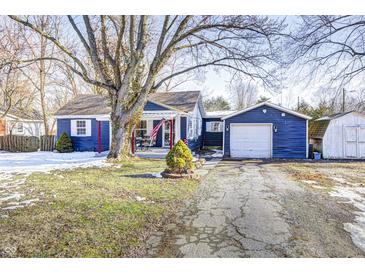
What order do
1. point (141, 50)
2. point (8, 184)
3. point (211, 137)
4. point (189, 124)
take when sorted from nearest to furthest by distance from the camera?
point (8, 184) < point (141, 50) < point (189, 124) < point (211, 137)

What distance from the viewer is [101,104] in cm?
1825

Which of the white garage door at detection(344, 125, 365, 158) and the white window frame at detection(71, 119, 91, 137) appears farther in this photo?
the white window frame at detection(71, 119, 91, 137)

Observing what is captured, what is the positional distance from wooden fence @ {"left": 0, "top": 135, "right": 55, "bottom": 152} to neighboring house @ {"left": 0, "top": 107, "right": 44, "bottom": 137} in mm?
6294

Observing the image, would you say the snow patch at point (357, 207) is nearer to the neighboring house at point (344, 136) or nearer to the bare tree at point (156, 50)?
the bare tree at point (156, 50)

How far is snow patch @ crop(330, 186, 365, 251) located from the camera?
3.49 m

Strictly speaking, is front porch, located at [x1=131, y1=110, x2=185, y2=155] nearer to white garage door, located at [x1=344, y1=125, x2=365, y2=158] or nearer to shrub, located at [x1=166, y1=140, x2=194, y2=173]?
shrub, located at [x1=166, y1=140, x2=194, y2=173]

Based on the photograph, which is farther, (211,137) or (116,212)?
(211,137)

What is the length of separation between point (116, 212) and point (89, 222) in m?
0.55

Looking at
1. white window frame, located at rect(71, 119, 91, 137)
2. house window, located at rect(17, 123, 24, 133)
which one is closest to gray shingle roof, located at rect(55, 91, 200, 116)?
white window frame, located at rect(71, 119, 91, 137)

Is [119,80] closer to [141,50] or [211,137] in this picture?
[141,50]

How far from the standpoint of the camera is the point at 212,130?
21906 mm

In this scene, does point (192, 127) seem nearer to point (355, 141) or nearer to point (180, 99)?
point (180, 99)

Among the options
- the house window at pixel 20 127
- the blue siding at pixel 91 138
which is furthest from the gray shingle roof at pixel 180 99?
the house window at pixel 20 127

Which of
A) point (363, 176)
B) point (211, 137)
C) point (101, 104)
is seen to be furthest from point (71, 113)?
point (363, 176)
